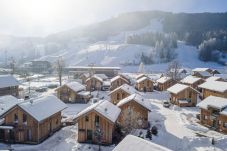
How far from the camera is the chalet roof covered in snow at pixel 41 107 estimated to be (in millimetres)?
39662

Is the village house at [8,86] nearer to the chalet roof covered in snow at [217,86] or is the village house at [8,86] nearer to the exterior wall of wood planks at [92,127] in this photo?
the exterior wall of wood planks at [92,127]

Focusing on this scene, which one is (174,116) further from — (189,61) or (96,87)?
(189,61)

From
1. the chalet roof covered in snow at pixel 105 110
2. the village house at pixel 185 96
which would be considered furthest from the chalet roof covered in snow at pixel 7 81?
the village house at pixel 185 96

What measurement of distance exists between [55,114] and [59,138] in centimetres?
466

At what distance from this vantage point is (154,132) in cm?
4316

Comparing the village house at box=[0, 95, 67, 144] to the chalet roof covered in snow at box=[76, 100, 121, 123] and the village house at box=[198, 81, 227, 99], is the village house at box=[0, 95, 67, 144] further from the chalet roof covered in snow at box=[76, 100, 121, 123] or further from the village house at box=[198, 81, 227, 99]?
the village house at box=[198, 81, 227, 99]

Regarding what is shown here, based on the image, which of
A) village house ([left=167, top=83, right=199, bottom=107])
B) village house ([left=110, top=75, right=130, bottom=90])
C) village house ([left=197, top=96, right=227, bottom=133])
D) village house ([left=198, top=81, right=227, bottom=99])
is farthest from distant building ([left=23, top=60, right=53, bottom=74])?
village house ([left=197, top=96, right=227, bottom=133])

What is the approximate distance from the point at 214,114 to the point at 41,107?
28995 mm

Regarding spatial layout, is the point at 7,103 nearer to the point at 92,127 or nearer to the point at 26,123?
the point at 26,123

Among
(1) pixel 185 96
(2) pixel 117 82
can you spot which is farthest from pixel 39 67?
(1) pixel 185 96

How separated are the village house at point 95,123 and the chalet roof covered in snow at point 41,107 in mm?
5452

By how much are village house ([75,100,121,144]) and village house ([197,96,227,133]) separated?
18.4m

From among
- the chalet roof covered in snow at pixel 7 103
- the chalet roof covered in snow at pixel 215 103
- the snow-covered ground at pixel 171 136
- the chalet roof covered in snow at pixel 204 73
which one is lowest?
the snow-covered ground at pixel 171 136

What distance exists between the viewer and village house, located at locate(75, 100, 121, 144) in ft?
128
